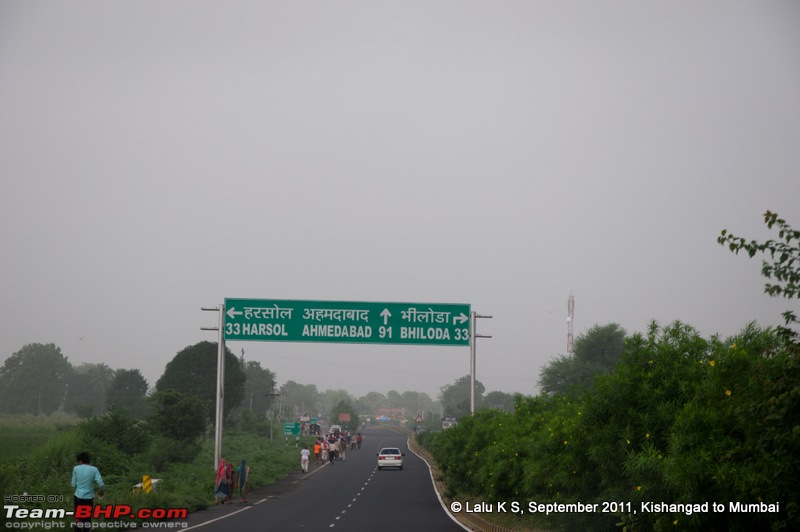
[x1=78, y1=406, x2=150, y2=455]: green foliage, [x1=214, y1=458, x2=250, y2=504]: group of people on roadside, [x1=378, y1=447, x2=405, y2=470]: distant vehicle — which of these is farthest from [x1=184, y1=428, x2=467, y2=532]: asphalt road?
[x1=78, y1=406, x2=150, y2=455]: green foliage

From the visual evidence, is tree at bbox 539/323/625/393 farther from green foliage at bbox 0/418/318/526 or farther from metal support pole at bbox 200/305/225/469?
metal support pole at bbox 200/305/225/469

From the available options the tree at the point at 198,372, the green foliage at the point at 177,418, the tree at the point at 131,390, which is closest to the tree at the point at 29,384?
the tree at the point at 131,390

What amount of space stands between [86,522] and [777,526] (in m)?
11.6

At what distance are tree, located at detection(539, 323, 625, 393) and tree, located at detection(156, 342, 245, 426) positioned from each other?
3666cm

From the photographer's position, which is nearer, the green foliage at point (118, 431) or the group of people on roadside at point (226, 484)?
the group of people on roadside at point (226, 484)

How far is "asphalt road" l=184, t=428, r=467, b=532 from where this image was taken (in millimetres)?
23828

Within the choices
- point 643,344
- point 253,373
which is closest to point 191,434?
point 643,344

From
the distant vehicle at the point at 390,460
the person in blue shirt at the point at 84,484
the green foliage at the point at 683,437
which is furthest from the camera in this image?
the distant vehicle at the point at 390,460

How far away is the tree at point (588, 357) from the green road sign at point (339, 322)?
54123mm

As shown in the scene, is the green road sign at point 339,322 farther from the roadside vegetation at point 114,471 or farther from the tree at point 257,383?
the tree at point 257,383

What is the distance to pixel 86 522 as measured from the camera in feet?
52.9

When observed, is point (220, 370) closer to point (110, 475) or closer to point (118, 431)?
point (110, 475)

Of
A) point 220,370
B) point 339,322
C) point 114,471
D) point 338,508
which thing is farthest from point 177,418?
point 338,508

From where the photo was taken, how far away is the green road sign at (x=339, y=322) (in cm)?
3328
